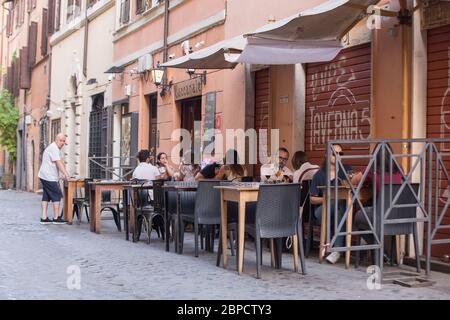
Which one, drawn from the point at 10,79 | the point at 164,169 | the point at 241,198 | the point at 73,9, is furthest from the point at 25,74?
the point at 241,198

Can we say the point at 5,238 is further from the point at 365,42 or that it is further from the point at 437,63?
the point at 437,63

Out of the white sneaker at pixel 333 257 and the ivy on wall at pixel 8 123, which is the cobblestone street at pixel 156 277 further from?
the ivy on wall at pixel 8 123

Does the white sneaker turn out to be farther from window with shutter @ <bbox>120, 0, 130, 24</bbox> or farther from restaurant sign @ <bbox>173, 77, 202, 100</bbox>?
window with shutter @ <bbox>120, 0, 130, 24</bbox>

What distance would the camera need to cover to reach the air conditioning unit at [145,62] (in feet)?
53.6

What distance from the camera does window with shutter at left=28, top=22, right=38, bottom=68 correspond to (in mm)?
29688

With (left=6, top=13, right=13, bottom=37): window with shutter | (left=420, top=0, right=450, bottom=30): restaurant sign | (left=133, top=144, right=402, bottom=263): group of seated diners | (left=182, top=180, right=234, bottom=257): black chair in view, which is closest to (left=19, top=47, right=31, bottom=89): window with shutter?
(left=6, top=13, right=13, bottom=37): window with shutter

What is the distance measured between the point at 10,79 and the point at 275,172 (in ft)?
97.1

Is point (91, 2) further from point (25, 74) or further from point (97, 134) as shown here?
point (25, 74)

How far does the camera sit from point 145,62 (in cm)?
1648

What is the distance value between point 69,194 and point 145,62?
488 centimetres

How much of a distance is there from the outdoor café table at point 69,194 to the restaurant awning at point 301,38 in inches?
163

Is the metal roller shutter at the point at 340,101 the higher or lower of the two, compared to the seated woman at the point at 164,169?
higher

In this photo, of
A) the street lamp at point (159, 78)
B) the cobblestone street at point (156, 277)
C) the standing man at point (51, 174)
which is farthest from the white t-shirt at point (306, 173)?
the street lamp at point (159, 78)
